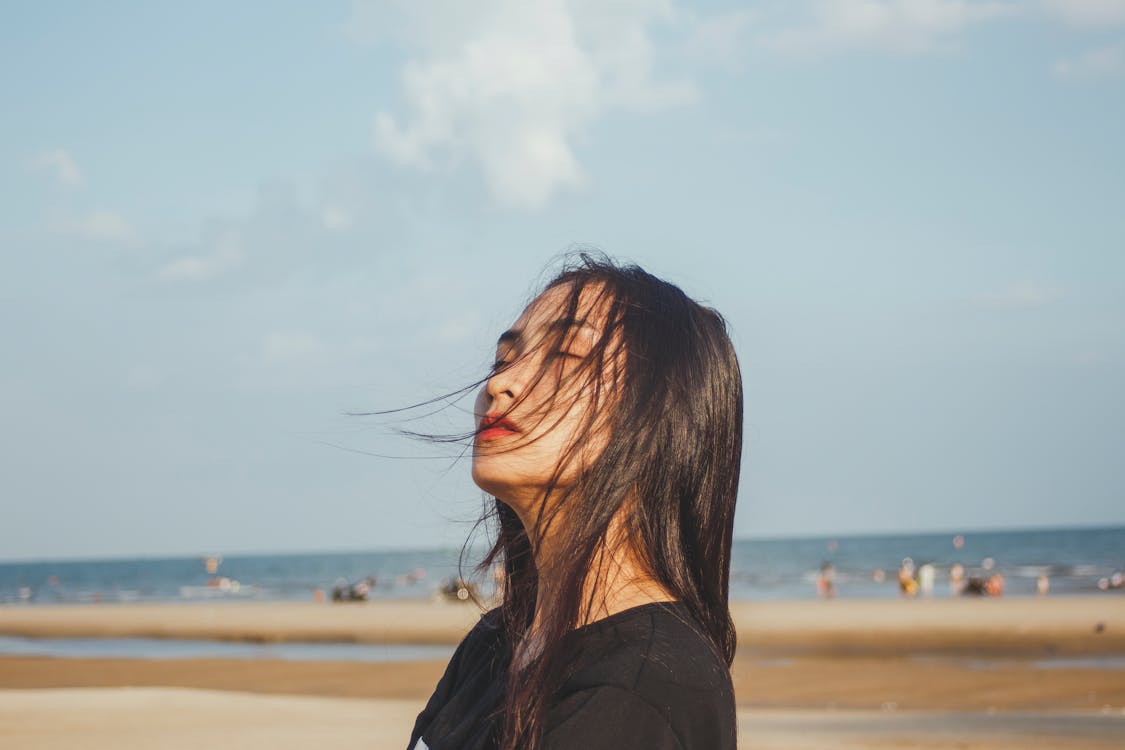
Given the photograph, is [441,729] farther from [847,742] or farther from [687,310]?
[847,742]

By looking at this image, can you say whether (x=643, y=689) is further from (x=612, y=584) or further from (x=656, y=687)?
(x=612, y=584)

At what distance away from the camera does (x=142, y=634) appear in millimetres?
28234

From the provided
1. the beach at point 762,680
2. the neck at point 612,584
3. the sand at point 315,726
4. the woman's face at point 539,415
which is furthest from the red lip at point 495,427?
the beach at point 762,680

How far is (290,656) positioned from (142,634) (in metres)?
7.85

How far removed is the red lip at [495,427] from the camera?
1551mm

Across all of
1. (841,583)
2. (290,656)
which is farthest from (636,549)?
(841,583)

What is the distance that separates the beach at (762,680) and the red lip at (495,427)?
7879 millimetres

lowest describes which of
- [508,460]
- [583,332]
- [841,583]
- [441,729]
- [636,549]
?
[841,583]

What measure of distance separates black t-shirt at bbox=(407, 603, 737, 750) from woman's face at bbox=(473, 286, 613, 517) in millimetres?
222

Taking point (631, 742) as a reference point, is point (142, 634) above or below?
below

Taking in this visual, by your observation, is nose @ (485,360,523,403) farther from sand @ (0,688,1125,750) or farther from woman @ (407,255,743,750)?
sand @ (0,688,1125,750)

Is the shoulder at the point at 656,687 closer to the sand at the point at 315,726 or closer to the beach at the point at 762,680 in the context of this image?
the sand at the point at 315,726

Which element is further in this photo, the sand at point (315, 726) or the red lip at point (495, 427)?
the sand at point (315, 726)

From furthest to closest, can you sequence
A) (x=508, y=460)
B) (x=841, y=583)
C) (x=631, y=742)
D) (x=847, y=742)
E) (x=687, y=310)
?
(x=841, y=583), (x=847, y=742), (x=687, y=310), (x=508, y=460), (x=631, y=742)
